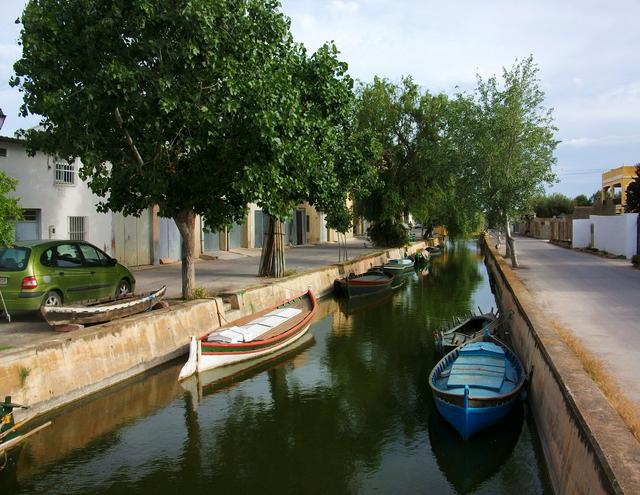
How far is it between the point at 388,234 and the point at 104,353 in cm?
3242

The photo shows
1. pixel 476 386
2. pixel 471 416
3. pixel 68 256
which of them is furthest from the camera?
pixel 68 256

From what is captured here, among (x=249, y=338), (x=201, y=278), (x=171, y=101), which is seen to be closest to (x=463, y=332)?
(x=249, y=338)

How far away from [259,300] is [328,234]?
114 feet

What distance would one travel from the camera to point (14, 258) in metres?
12.7

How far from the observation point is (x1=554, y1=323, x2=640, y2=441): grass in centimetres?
705

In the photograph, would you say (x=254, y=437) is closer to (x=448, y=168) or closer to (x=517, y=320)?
(x=517, y=320)

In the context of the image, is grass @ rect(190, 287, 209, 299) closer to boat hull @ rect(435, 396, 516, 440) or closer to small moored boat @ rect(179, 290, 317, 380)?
small moored boat @ rect(179, 290, 317, 380)

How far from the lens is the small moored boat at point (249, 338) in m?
13.1

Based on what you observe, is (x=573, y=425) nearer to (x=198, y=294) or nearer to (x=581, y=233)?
(x=198, y=294)

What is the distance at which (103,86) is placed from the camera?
13281 mm

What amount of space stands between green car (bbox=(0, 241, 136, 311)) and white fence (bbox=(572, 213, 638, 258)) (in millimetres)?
25083

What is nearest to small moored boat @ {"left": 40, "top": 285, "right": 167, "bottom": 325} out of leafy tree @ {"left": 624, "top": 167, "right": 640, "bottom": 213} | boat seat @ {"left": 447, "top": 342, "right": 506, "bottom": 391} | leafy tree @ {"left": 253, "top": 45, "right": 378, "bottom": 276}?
leafy tree @ {"left": 253, "top": 45, "right": 378, "bottom": 276}

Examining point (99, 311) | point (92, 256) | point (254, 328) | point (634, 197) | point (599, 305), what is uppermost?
point (634, 197)

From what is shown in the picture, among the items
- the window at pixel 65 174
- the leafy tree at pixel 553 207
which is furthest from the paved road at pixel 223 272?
the leafy tree at pixel 553 207
